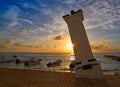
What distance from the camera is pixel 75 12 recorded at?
11312 mm

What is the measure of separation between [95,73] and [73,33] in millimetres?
2886

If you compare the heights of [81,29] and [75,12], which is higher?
[75,12]

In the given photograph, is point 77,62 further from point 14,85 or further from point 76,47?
point 14,85

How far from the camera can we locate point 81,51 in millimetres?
11078

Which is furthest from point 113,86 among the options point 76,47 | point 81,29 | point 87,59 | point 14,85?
point 14,85

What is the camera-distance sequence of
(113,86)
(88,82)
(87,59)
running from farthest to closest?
(87,59) < (88,82) < (113,86)

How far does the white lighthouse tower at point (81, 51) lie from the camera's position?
10.7 m

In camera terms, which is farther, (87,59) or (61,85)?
(87,59)

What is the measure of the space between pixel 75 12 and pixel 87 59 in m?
3.11

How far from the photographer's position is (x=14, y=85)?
33.2 ft

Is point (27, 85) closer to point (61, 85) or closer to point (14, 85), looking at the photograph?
point (14, 85)

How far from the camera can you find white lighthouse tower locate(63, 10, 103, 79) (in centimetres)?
1072

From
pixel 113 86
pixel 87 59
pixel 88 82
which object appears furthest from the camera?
pixel 87 59

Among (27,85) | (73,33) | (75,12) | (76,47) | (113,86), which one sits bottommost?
(113,86)
